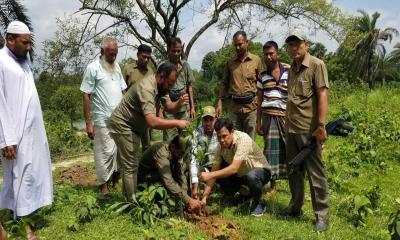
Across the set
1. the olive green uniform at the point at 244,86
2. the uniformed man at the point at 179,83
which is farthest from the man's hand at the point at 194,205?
the olive green uniform at the point at 244,86

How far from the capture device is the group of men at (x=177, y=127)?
3891 mm

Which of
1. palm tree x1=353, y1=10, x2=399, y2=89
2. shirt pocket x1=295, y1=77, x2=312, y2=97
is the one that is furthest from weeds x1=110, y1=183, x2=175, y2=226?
palm tree x1=353, y1=10, x2=399, y2=89

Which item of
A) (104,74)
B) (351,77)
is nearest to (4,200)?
(104,74)

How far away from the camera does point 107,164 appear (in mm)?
5355

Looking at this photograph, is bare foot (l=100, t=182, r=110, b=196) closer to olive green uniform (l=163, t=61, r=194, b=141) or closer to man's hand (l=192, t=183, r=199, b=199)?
olive green uniform (l=163, t=61, r=194, b=141)

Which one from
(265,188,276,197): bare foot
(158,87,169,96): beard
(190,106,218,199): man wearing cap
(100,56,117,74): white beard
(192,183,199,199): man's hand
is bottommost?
(265,188,276,197): bare foot

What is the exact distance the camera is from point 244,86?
550 cm

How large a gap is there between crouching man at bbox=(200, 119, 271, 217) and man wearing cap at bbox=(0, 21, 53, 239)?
5.31 ft

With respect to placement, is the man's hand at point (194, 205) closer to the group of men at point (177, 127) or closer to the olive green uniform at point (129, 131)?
the group of men at point (177, 127)

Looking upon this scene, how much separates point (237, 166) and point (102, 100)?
1.93 metres

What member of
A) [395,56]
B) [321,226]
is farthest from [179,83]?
[395,56]

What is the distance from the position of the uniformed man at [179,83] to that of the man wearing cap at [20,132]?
6.20 feet

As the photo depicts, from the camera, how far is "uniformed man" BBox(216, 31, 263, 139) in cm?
548

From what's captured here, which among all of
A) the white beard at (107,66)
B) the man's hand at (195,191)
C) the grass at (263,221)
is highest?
the white beard at (107,66)
